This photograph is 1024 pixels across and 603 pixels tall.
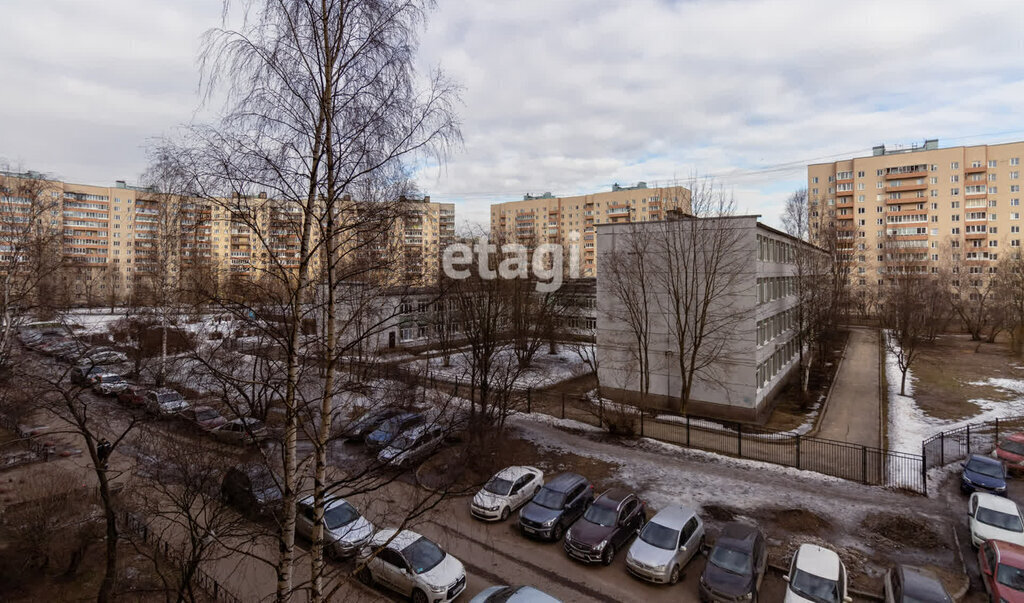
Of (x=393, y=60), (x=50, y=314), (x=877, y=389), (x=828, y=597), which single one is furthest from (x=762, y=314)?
(x=50, y=314)

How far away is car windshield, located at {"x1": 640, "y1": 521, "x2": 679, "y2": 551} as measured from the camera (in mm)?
10938

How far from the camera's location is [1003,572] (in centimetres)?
980

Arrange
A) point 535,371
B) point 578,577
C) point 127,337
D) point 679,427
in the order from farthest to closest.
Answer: point 535,371 < point 679,427 < point 127,337 < point 578,577

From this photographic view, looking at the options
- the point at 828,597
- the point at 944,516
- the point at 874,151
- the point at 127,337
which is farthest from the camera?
the point at 874,151

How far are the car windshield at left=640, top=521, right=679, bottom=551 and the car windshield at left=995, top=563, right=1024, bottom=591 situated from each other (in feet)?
20.9

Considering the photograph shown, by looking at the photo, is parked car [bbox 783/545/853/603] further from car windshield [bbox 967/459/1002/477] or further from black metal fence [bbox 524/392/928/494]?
car windshield [bbox 967/459/1002/477]

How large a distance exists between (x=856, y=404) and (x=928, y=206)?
6071 cm

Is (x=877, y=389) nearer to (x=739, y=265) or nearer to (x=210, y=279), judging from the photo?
(x=739, y=265)

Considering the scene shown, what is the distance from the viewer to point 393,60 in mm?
6230

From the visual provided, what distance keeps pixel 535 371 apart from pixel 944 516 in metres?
23.8

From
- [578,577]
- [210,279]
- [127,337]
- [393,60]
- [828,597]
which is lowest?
[578,577]

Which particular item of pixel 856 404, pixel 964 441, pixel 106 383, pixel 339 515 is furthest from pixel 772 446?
pixel 106 383

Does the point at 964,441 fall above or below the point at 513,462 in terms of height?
above

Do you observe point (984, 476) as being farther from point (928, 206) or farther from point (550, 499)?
point (928, 206)
